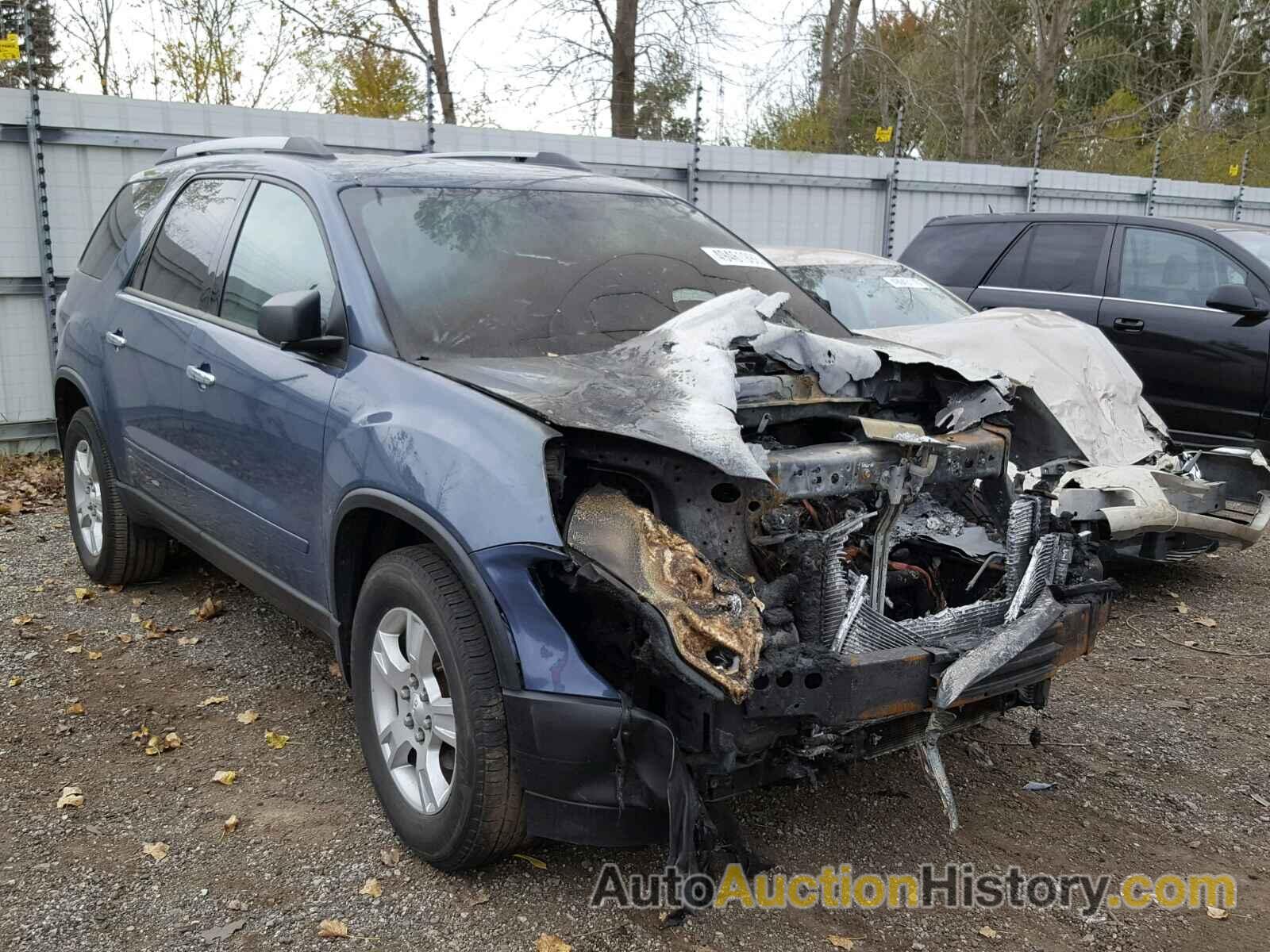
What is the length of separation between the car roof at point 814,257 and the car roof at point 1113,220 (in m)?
1.39

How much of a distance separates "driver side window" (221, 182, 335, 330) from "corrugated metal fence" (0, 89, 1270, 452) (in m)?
4.72

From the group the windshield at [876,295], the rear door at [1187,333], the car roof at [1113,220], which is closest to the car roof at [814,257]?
the windshield at [876,295]

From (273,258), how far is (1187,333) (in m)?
5.64

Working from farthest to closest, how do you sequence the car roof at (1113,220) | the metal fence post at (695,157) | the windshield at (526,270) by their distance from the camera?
Result: the metal fence post at (695,157) < the car roof at (1113,220) < the windshield at (526,270)

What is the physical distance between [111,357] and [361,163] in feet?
5.40

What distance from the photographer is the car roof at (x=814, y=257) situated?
699 centimetres

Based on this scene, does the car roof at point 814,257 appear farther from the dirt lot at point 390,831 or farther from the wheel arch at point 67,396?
the wheel arch at point 67,396

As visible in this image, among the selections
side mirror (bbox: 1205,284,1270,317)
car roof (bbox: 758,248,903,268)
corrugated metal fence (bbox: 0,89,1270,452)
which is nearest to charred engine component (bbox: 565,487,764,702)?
car roof (bbox: 758,248,903,268)

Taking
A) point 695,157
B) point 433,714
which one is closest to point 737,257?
point 433,714

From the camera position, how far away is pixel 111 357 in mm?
4812

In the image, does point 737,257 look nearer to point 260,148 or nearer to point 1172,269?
point 260,148

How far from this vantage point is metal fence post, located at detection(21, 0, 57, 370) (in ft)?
25.2

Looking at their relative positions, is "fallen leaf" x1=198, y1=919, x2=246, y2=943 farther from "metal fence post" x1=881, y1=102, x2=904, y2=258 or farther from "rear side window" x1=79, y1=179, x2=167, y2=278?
"metal fence post" x1=881, y1=102, x2=904, y2=258

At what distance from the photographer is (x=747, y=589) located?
2.79 meters
